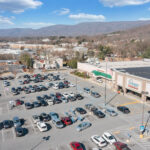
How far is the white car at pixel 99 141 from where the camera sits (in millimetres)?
14844

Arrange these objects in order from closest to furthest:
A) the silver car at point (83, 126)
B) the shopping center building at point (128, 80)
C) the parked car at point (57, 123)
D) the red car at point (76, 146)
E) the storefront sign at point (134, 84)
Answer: the red car at point (76, 146)
the silver car at point (83, 126)
the parked car at point (57, 123)
the shopping center building at point (128, 80)
the storefront sign at point (134, 84)

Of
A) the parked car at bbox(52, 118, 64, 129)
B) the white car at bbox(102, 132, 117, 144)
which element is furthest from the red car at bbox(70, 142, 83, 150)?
the parked car at bbox(52, 118, 64, 129)

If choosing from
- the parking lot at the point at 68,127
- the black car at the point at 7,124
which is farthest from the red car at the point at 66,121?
the black car at the point at 7,124

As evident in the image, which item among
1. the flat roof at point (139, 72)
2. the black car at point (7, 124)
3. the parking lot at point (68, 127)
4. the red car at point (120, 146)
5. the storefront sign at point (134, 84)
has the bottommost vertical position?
the parking lot at point (68, 127)

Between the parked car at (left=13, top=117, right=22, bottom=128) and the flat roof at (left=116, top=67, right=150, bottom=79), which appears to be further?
the flat roof at (left=116, top=67, right=150, bottom=79)

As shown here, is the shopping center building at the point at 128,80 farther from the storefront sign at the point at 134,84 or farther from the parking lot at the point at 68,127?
the parking lot at the point at 68,127

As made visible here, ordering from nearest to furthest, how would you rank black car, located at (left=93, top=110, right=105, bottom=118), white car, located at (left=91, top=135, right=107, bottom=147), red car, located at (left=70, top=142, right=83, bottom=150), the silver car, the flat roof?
red car, located at (left=70, top=142, right=83, bottom=150), white car, located at (left=91, top=135, right=107, bottom=147), the silver car, black car, located at (left=93, top=110, right=105, bottom=118), the flat roof

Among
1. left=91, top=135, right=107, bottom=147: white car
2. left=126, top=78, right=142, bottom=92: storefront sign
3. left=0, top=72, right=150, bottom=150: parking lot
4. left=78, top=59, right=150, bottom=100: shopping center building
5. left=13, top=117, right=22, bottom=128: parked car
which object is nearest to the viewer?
left=91, top=135, right=107, bottom=147: white car

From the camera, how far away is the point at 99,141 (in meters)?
15.0

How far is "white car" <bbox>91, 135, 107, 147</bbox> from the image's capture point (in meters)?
14.8

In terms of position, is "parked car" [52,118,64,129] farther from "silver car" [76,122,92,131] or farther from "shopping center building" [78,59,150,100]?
"shopping center building" [78,59,150,100]

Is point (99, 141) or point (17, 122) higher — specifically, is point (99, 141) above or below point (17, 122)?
below

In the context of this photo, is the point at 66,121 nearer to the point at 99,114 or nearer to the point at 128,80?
the point at 99,114

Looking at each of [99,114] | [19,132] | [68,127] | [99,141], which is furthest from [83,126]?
[19,132]
